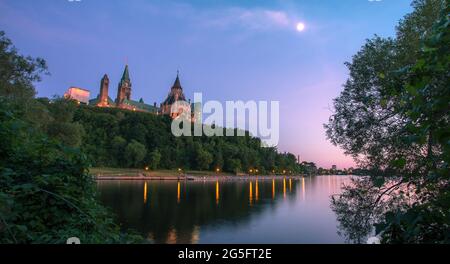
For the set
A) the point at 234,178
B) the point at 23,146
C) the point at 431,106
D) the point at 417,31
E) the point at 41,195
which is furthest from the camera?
the point at 234,178

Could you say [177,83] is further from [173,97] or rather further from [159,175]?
[159,175]

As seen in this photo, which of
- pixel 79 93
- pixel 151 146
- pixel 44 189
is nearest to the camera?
pixel 44 189

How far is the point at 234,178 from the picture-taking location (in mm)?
112125

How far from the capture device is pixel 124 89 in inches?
6201

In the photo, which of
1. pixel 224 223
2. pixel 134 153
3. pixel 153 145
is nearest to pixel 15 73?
pixel 224 223

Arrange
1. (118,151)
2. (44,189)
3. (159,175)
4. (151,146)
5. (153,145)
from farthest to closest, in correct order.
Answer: (151,146) → (153,145) → (118,151) → (159,175) → (44,189)

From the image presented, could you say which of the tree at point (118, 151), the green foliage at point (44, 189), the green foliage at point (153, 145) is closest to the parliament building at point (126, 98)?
the green foliage at point (153, 145)

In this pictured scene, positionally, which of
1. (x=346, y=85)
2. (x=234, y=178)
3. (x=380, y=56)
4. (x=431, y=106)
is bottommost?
(x=234, y=178)

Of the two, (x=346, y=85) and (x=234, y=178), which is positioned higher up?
(x=346, y=85)

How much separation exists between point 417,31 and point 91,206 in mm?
11482
